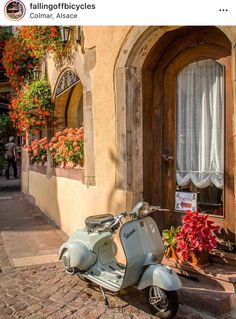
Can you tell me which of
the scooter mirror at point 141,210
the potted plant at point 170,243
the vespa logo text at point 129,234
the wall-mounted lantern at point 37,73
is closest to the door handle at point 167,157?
the potted plant at point 170,243

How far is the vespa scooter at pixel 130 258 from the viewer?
3582 mm

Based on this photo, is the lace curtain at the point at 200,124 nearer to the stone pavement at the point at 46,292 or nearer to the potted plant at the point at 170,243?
the potted plant at the point at 170,243

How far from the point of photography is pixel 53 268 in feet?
16.9

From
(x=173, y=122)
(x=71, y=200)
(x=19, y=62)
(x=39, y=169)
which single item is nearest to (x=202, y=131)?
(x=173, y=122)

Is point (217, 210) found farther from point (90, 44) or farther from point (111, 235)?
point (90, 44)

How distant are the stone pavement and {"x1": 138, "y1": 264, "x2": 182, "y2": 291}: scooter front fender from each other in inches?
13.7

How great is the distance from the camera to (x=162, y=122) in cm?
514

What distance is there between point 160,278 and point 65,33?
15.4ft

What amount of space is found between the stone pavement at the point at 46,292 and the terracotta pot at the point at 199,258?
528 millimetres

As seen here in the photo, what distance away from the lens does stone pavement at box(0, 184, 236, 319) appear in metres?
3.79

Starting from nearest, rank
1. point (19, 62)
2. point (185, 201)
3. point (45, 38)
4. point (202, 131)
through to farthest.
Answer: point (202, 131) < point (185, 201) < point (45, 38) < point (19, 62)

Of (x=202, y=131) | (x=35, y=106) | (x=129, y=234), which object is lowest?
(x=129, y=234)

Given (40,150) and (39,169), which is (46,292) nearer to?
(40,150)
